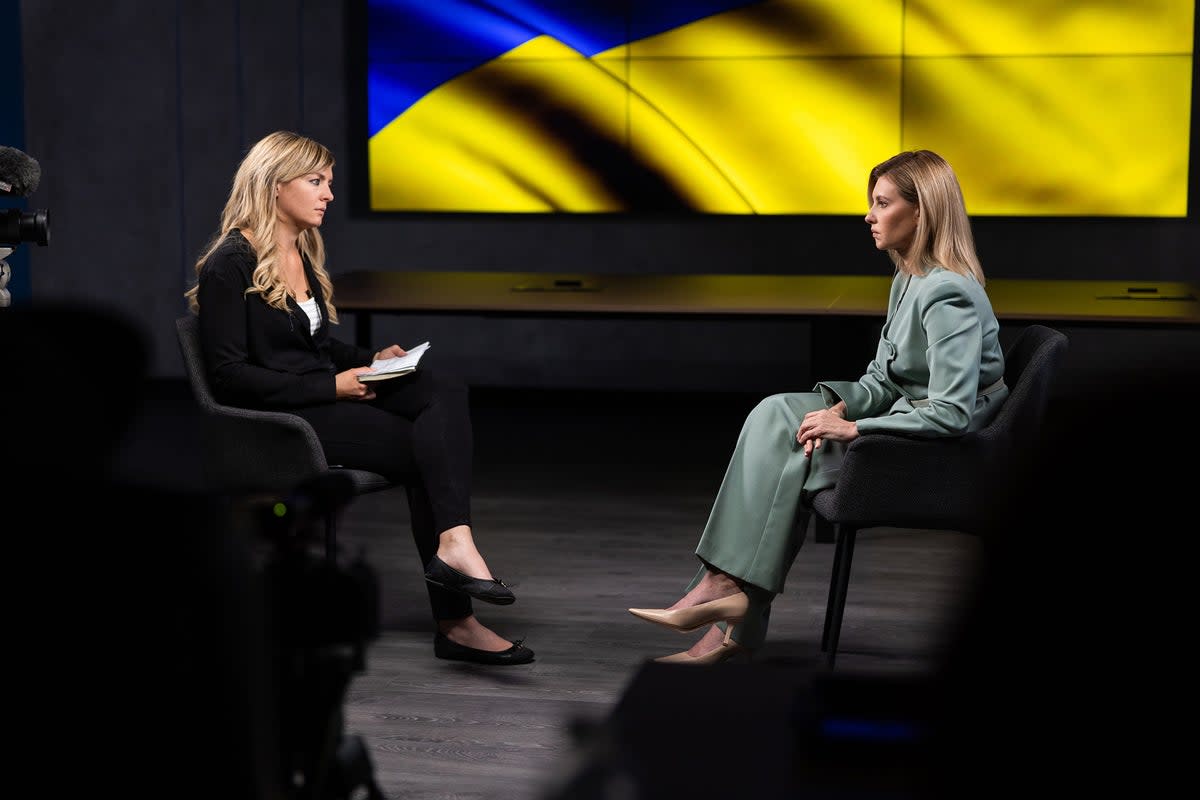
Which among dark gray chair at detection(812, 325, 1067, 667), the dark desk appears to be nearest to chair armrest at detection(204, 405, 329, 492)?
dark gray chair at detection(812, 325, 1067, 667)

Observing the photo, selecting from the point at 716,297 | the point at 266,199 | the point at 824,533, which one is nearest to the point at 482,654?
the point at 266,199

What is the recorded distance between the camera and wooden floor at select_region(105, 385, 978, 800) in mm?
1490

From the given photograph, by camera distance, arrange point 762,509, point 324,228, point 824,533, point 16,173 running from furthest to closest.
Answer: point 324,228
point 824,533
point 16,173
point 762,509

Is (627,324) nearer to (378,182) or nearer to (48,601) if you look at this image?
(378,182)

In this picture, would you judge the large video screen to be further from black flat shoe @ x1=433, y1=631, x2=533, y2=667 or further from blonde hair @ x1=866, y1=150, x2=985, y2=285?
black flat shoe @ x1=433, y1=631, x2=533, y2=667

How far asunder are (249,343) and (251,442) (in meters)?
0.27

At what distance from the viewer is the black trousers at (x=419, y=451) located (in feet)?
11.6

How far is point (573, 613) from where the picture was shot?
13.0 ft

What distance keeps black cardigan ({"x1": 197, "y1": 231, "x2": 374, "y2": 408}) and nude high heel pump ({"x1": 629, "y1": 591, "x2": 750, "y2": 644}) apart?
103 cm

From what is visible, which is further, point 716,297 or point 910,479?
point 716,297

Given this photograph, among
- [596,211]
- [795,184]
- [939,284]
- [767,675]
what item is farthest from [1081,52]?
[767,675]

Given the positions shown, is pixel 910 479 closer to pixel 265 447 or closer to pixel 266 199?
pixel 265 447

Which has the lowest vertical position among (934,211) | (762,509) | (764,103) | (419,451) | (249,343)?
(762,509)

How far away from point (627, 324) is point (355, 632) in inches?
245
